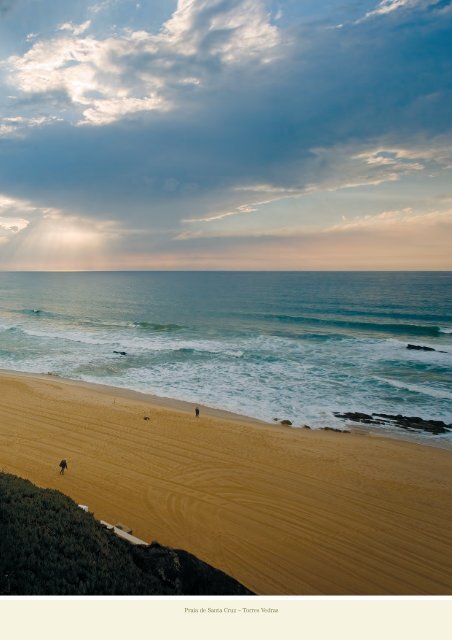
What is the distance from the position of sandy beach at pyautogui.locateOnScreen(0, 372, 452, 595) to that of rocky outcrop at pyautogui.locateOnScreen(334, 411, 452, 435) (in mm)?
2014

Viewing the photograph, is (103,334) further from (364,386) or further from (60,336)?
(364,386)

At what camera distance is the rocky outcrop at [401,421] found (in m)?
16.6

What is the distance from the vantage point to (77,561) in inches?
174

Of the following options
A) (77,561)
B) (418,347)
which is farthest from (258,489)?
(418,347)

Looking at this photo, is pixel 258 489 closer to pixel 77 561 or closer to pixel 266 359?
pixel 77 561

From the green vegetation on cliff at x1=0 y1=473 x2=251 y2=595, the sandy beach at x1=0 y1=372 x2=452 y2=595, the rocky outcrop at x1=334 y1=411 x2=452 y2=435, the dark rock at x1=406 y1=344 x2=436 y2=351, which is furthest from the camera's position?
the dark rock at x1=406 y1=344 x2=436 y2=351

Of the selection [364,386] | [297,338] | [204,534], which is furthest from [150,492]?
[297,338]

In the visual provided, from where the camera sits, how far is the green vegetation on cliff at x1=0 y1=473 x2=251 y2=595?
4055mm

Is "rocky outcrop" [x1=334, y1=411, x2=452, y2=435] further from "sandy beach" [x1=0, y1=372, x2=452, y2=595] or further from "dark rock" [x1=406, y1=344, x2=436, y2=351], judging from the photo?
"dark rock" [x1=406, y1=344, x2=436, y2=351]

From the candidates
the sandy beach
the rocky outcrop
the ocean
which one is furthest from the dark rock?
the sandy beach

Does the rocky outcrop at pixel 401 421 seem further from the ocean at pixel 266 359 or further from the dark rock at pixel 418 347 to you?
the dark rock at pixel 418 347

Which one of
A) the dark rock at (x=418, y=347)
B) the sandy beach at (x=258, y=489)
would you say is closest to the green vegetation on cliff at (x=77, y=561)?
the sandy beach at (x=258, y=489)

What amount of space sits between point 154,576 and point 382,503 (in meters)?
7.94

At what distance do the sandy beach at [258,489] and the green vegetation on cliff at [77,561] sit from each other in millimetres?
2766
